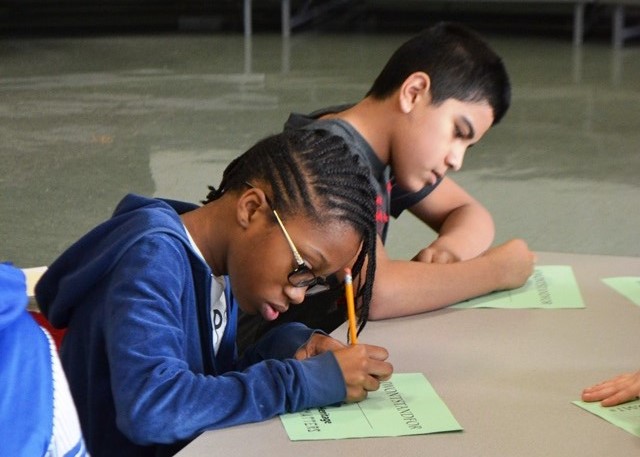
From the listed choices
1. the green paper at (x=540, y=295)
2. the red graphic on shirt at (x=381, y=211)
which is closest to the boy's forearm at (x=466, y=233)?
the red graphic on shirt at (x=381, y=211)

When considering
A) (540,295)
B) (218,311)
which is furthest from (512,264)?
(218,311)

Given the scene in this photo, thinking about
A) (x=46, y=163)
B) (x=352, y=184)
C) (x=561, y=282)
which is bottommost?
(x=46, y=163)

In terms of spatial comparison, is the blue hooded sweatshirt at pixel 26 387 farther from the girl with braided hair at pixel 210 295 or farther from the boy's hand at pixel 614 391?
the boy's hand at pixel 614 391

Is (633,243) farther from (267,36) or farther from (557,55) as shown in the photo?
(267,36)

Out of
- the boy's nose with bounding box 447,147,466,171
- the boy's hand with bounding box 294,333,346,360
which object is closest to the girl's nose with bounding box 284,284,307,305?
the boy's hand with bounding box 294,333,346,360

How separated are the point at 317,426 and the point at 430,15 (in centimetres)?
883

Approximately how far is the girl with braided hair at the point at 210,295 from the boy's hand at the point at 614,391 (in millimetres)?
242

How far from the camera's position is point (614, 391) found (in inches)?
48.1

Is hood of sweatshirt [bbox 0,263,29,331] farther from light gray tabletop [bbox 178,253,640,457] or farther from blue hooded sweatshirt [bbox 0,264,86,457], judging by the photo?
light gray tabletop [bbox 178,253,640,457]

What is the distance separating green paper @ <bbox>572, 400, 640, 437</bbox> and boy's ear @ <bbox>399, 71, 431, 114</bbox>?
0.84m

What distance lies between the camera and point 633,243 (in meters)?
3.38

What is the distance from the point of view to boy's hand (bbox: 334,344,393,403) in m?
1.21

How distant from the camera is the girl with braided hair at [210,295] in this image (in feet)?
3.78

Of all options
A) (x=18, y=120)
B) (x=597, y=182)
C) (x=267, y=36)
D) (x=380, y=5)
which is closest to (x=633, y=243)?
(x=597, y=182)
